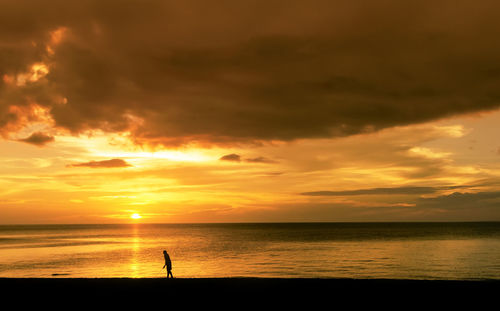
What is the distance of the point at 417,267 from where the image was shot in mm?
49750
